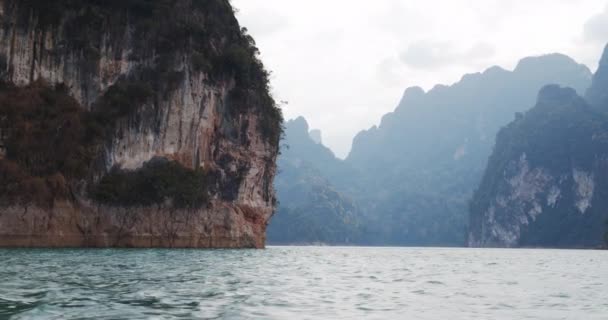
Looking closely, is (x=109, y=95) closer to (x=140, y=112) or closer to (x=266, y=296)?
(x=140, y=112)

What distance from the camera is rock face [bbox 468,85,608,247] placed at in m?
169

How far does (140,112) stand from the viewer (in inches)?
2304

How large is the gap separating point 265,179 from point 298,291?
50962mm

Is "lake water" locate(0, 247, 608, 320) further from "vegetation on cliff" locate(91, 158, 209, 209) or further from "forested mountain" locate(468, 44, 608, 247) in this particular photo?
"forested mountain" locate(468, 44, 608, 247)

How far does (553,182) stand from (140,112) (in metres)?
147

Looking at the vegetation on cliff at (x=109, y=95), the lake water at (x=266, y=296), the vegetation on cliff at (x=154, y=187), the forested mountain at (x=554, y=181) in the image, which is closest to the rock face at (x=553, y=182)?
the forested mountain at (x=554, y=181)

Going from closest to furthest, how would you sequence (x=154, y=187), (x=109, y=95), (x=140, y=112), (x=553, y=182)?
(x=154, y=187)
(x=109, y=95)
(x=140, y=112)
(x=553, y=182)

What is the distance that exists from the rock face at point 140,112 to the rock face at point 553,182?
394 feet

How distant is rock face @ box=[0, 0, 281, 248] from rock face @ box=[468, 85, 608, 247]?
120127 mm

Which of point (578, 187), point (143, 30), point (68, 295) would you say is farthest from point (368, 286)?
point (578, 187)

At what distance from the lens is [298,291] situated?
63.9 ft

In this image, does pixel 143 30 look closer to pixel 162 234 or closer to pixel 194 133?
pixel 194 133

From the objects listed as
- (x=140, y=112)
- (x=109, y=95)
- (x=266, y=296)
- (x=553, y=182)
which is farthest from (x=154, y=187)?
(x=553, y=182)

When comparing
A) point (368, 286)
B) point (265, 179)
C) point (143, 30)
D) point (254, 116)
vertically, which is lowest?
point (368, 286)
